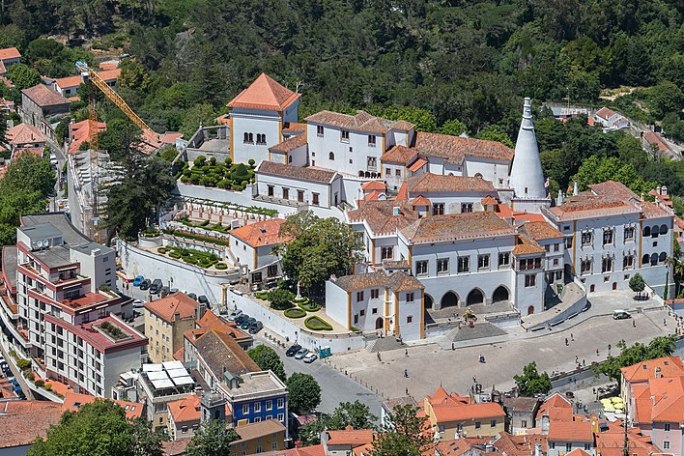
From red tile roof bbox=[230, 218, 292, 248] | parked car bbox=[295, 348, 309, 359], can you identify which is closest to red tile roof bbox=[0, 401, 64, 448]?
parked car bbox=[295, 348, 309, 359]

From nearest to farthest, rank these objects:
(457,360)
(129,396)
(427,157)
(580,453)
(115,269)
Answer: (580,453) < (129,396) < (457,360) < (115,269) < (427,157)

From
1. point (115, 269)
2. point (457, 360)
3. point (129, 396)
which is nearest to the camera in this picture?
point (129, 396)

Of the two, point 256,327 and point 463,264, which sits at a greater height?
point 463,264

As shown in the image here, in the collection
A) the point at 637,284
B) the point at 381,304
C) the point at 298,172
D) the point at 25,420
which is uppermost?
the point at 298,172

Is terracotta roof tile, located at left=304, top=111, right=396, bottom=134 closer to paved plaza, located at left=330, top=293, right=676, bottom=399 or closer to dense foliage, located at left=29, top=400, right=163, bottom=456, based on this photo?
paved plaza, located at left=330, top=293, right=676, bottom=399

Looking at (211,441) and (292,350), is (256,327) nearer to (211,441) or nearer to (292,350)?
(292,350)

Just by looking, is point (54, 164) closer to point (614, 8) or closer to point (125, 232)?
point (125, 232)

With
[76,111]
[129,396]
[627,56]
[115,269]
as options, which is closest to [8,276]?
[115,269]

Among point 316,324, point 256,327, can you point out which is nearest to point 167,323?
point 256,327
